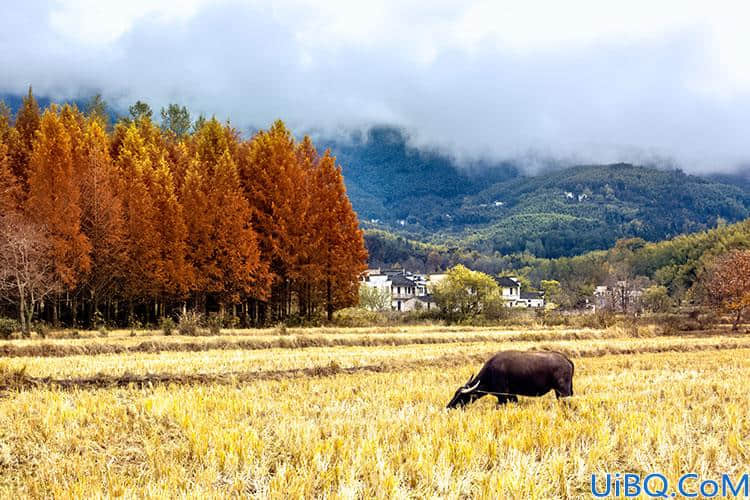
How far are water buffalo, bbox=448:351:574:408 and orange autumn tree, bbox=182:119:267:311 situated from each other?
24.8m

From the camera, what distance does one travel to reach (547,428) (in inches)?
315

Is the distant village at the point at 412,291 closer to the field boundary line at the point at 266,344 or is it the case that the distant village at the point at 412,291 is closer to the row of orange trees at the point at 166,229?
the row of orange trees at the point at 166,229

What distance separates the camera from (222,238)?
34000 mm

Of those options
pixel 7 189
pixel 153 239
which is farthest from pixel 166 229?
pixel 7 189

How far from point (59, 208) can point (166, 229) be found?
19.6 feet

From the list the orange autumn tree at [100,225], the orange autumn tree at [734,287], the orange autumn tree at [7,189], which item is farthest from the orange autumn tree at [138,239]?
the orange autumn tree at [734,287]

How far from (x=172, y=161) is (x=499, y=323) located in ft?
98.1

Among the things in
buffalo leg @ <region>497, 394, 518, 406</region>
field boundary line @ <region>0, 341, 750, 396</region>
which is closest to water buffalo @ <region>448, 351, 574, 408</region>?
buffalo leg @ <region>497, 394, 518, 406</region>

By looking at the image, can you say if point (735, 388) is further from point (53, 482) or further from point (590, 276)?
point (590, 276)

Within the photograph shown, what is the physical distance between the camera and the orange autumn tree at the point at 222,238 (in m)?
33.9

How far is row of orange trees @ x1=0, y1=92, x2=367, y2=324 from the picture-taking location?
3055 cm

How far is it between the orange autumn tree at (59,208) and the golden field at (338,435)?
17.5 metres

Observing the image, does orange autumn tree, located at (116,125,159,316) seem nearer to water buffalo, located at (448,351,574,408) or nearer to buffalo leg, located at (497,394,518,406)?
water buffalo, located at (448,351,574,408)

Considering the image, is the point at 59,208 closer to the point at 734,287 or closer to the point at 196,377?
the point at 196,377
